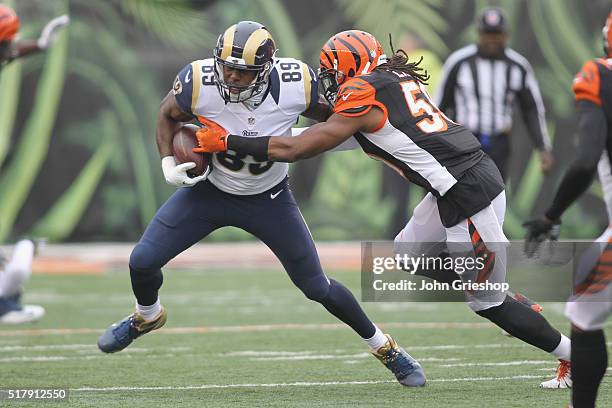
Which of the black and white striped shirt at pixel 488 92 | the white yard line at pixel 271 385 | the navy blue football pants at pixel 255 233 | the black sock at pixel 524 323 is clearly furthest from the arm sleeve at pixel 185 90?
the black and white striped shirt at pixel 488 92

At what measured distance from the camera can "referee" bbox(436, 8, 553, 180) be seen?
796 centimetres

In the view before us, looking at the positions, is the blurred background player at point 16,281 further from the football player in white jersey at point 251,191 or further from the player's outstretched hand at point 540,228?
the player's outstretched hand at point 540,228

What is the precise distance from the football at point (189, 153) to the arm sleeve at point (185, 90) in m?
0.12

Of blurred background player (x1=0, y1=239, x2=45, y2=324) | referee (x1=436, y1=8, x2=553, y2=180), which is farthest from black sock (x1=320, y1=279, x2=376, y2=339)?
referee (x1=436, y1=8, x2=553, y2=180)

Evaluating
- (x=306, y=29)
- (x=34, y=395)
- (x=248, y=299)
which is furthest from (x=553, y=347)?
(x=306, y=29)

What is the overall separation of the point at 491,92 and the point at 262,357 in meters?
2.94

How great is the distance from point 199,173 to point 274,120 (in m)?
0.42

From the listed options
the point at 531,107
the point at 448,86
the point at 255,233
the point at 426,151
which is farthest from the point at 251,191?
the point at 531,107

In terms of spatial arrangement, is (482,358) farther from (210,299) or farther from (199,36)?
(199,36)

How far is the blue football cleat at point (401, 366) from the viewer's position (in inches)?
199

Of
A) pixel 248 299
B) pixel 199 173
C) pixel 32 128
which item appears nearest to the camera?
pixel 199 173

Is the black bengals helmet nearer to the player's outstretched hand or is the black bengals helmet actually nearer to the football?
the football

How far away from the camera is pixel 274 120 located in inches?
201

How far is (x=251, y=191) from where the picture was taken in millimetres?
5176
